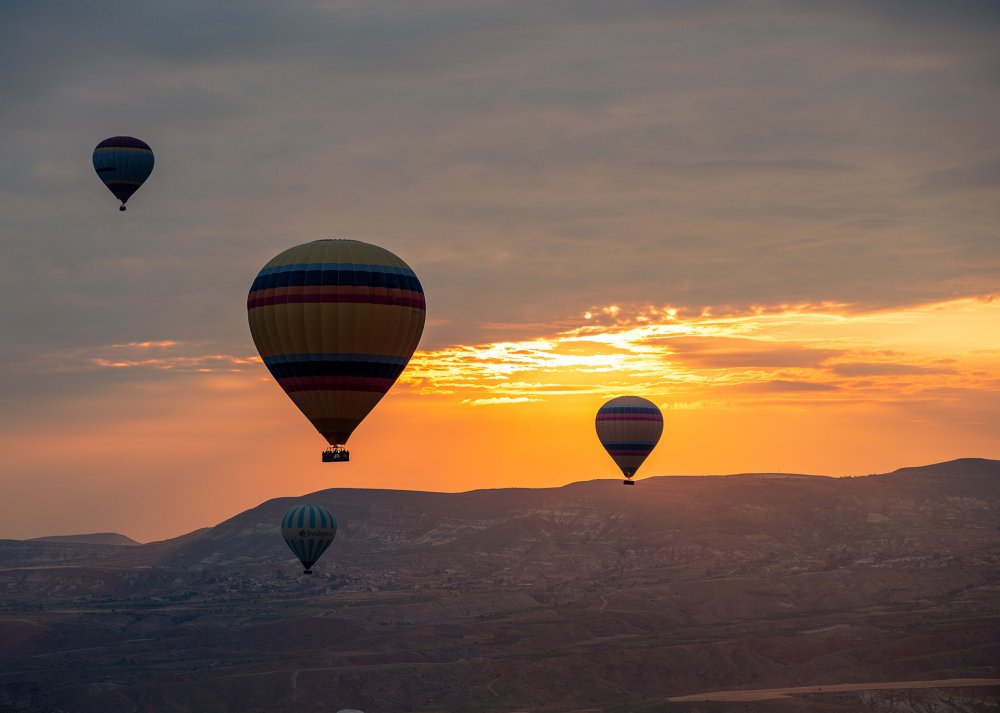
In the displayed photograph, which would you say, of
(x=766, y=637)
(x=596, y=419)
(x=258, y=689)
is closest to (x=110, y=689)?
(x=258, y=689)

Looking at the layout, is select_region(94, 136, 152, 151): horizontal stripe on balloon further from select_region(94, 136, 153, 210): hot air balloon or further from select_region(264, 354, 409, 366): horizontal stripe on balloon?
select_region(264, 354, 409, 366): horizontal stripe on balloon

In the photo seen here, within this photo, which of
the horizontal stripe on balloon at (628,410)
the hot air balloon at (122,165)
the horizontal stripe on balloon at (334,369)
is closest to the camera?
the horizontal stripe on balloon at (334,369)

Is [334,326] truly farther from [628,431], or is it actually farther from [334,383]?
[628,431]

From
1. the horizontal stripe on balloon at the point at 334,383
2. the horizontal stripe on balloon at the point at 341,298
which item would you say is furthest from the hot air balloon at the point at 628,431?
the horizontal stripe on balloon at the point at 334,383

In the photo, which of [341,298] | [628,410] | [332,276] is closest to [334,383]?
[341,298]

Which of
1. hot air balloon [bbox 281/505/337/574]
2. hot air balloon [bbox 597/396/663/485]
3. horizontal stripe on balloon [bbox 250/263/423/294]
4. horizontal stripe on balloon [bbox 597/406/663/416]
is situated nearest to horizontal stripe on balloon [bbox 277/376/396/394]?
horizontal stripe on balloon [bbox 250/263/423/294]

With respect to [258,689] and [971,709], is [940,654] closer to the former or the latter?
[971,709]

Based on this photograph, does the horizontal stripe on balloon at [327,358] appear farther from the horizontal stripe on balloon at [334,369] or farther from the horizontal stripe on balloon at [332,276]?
the horizontal stripe on balloon at [332,276]
